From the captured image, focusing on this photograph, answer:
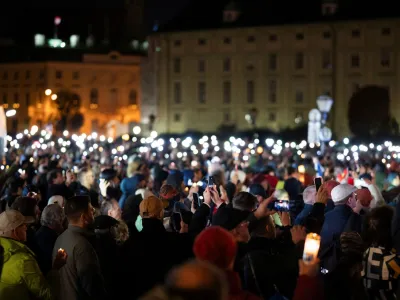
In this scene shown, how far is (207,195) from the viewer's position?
382 inches

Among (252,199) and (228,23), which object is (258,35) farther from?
(252,199)

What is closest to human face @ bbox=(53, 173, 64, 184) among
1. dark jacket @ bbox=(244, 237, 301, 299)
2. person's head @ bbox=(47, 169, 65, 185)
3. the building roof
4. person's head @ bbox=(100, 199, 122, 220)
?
person's head @ bbox=(47, 169, 65, 185)

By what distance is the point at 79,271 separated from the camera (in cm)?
782

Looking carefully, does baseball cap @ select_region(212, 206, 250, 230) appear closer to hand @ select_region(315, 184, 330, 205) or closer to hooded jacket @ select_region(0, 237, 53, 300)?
hooded jacket @ select_region(0, 237, 53, 300)

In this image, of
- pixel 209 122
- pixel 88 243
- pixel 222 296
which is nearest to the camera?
pixel 222 296

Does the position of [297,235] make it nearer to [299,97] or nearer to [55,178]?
[55,178]

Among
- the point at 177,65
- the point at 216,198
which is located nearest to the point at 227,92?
the point at 177,65

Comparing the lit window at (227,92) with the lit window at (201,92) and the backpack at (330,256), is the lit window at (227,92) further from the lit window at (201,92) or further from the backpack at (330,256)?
the backpack at (330,256)

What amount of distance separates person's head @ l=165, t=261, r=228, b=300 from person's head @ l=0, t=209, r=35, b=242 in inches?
143

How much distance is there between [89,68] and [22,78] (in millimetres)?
6366

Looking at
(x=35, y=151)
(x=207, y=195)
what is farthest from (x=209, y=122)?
(x=207, y=195)

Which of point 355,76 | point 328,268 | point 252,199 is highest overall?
point 355,76

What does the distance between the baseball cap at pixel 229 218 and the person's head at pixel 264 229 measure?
0.39 ft

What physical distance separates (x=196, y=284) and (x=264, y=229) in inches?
137
